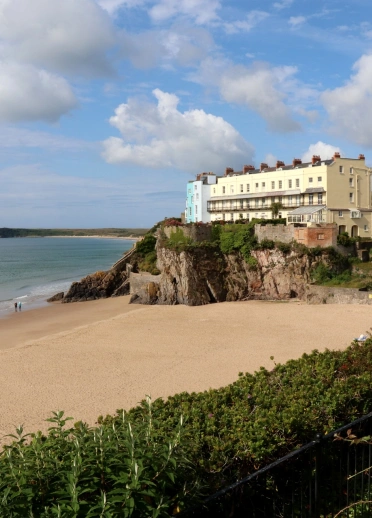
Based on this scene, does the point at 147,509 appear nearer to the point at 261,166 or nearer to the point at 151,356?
the point at 151,356

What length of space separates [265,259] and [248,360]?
18.3 metres

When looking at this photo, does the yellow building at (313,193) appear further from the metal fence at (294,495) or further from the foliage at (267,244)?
the metal fence at (294,495)

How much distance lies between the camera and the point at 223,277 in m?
38.1

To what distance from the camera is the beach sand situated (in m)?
16.3

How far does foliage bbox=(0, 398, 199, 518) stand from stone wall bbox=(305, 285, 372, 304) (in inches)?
1144

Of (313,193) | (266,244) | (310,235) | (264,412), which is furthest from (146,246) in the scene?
(264,412)

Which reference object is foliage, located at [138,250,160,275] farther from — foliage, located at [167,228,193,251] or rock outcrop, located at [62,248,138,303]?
foliage, located at [167,228,193,251]

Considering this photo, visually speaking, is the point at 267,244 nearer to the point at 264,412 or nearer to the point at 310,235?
the point at 310,235

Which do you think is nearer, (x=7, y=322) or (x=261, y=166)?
(x=7, y=322)

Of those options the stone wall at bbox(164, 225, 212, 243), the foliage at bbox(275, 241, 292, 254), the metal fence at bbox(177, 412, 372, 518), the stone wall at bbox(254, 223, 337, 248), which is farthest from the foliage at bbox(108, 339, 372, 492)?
the stone wall at bbox(164, 225, 212, 243)

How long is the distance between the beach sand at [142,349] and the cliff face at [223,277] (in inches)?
66.1

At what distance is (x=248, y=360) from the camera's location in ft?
65.3

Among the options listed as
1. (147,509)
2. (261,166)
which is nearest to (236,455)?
(147,509)

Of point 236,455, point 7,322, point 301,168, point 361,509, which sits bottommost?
point 7,322
